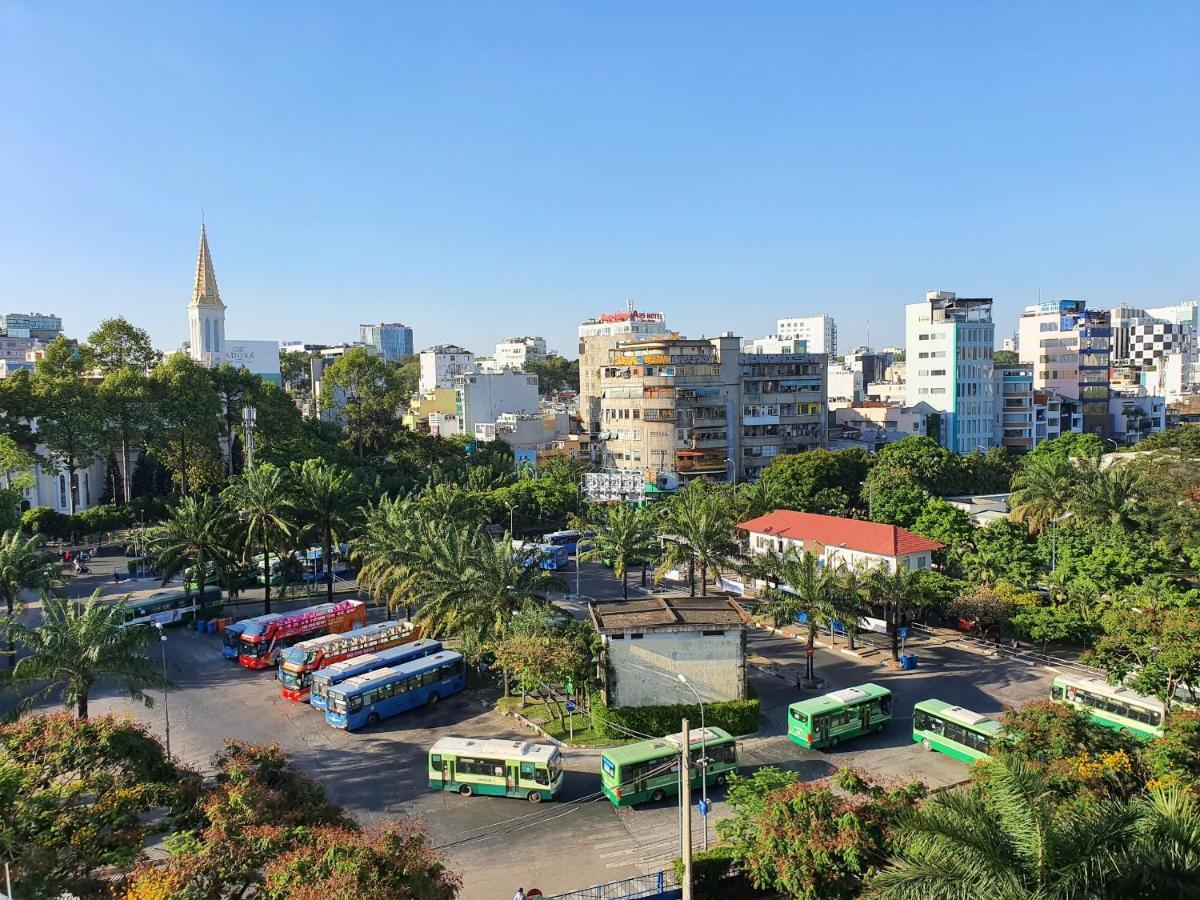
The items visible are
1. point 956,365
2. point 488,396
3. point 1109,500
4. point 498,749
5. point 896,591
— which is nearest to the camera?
point 498,749

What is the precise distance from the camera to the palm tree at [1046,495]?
154ft

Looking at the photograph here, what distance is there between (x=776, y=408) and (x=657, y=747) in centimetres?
6318

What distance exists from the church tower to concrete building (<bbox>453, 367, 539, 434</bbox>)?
3082cm

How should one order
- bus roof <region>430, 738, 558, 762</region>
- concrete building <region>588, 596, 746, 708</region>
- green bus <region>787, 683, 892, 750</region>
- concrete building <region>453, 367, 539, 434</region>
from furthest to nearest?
concrete building <region>453, 367, 539, 434</region> → concrete building <region>588, 596, 746, 708</region> → green bus <region>787, 683, 892, 750</region> → bus roof <region>430, 738, 558, 762</region>

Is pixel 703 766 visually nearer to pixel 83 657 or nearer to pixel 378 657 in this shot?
pixel 378 657

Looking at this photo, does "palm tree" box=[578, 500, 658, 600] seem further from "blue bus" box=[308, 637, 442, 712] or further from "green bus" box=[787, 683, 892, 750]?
"green bus" box=[787, 683, 892, 750]

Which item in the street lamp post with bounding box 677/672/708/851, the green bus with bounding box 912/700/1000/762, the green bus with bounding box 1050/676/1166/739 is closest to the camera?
the street lamp post with bounding box 677/672/708/851

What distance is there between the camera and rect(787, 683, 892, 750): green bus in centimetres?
2734

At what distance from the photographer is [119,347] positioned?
68688mm

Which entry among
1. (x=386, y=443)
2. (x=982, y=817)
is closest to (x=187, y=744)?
(x=982, y=817)

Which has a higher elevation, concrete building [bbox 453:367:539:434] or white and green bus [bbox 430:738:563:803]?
concrete building [bbox 453:367:539:434]

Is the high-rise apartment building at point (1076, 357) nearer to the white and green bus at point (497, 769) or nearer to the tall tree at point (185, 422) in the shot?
the tall tree at point (185, 422)

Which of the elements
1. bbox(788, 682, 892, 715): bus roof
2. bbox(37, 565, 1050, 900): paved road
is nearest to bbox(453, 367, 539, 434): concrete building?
bbox(37, 565, 1050, 900): paved road

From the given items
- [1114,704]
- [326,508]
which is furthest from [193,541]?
[1114,704]
